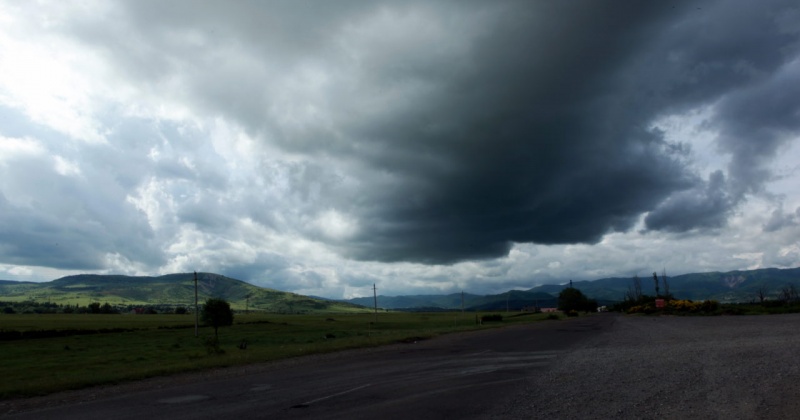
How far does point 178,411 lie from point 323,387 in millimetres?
4496

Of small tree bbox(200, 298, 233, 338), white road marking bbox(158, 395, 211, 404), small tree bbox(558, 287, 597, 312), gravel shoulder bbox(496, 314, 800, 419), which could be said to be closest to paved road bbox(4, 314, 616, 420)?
white road marking bbox(158, 395, 211, 404)

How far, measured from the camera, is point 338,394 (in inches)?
565

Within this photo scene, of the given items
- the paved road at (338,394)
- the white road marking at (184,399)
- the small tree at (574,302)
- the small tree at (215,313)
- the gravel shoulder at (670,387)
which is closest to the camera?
the gravel shoulder at (670,387)

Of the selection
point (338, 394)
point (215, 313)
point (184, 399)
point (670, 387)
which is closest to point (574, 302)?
point (215, 313)

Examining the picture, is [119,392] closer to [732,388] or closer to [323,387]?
[323,387]

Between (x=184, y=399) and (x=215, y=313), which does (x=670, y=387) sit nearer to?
(x=184, y=399)

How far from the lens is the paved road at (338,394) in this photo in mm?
11984

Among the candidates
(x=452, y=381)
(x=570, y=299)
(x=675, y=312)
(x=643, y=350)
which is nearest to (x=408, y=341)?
(x=643, y=350)

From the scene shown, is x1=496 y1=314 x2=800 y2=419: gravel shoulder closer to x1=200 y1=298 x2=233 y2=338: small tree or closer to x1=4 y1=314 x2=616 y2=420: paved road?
x1=4 y1=314 x2=616 y2=420: paved road

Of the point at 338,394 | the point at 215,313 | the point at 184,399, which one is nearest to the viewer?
the point at 338,394

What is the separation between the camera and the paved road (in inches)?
472

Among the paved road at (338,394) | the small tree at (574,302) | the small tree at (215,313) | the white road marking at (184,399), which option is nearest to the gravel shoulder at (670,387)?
the paved road at (338,394)

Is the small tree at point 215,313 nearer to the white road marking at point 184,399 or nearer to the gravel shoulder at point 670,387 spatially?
the white road marking at point 184,399

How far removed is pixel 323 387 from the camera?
1591 cm
